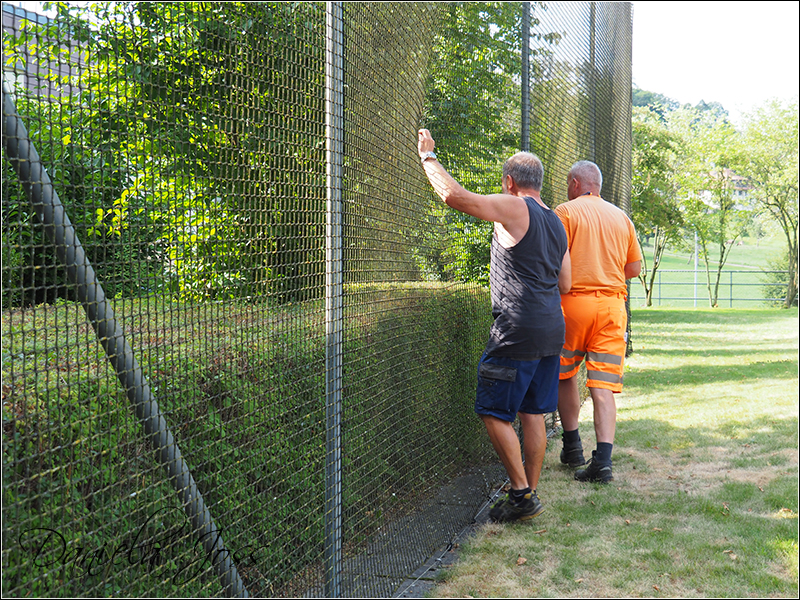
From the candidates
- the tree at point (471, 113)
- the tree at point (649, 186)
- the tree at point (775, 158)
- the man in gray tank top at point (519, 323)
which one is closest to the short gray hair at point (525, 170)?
the man in gray tank top at point (519, 323)

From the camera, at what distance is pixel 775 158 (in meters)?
31.4

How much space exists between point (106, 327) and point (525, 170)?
2895 millimetres

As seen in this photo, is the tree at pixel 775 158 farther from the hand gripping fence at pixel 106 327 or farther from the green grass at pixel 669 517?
the hand gripping fence at pixel 106 327

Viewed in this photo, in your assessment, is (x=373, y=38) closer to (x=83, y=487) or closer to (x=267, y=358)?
(x=267, y=358)

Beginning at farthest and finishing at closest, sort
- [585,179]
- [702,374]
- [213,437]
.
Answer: [702,374] < [585,179] < [213,437]

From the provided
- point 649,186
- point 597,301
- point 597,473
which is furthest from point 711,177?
point 597,473

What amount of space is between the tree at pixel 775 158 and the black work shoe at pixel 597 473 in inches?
1189

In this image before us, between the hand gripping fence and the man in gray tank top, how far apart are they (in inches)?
80.6

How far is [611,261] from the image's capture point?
5293mm

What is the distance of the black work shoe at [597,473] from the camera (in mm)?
4996

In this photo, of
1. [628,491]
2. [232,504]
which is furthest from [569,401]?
[232,504]

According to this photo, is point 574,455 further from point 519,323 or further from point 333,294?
point 333,294

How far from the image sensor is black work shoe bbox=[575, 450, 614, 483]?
4996mm

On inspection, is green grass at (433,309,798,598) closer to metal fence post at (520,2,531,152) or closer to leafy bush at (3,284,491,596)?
leafy bush at (3,284,491,596)
